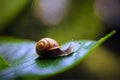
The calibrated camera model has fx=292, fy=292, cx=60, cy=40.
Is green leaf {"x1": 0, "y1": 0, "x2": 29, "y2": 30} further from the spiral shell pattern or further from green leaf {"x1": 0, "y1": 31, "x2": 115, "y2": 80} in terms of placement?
green leaf {"x1": 0, "y1": 31, "x2": 115, "y2": 80}

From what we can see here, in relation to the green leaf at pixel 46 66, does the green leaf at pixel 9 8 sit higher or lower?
higher

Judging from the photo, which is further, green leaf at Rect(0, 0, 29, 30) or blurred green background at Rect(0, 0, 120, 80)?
blurred green background at Rect(0, 0, 120, 80)

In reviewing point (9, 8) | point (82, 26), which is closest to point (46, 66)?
point (9, 8)

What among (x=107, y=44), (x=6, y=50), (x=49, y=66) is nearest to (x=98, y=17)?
(x=107, y=44)

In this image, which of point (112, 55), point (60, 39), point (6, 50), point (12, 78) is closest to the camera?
point (12, 78)

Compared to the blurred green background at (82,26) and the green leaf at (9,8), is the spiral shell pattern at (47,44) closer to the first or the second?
the green leaf at (9,8)

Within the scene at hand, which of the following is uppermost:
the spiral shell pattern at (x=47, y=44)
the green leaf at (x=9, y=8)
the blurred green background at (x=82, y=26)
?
the blurred green background at (x=82, y=26)

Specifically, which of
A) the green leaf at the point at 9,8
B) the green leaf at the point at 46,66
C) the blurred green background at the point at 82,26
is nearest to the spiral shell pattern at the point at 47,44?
the green leaf at the point at 46,66

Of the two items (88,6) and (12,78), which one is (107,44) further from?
(12,78)

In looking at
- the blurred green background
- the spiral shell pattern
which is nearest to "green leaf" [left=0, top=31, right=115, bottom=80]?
the spiral shell pattern
